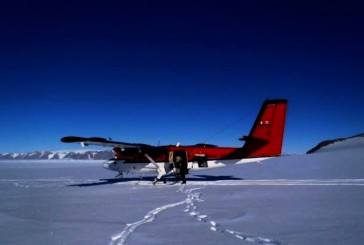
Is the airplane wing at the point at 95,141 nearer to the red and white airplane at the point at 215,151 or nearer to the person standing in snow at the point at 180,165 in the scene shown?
the red and white airplane at the point at 215,151

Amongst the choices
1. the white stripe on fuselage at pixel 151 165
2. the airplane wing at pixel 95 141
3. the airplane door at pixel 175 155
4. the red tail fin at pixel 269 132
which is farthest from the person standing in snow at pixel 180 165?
the red tail fin at pixel 269 132

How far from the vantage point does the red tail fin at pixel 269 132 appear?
21.6 m

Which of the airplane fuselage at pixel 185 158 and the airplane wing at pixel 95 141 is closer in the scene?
the airplane wing at pixel 95 141

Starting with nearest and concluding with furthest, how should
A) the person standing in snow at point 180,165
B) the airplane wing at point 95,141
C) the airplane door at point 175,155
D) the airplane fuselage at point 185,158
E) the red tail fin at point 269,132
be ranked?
the airplane wing at point 95,141 → the red tail fin at point 269,132 → the person standing in snow at point 180,165 → the airplane fuselage at point 185,158 → the airplane door at point 175,155

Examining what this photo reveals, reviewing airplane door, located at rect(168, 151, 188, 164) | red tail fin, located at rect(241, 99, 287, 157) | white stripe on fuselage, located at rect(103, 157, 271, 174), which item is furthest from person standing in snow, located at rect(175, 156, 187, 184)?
red tail fin, located at rect(241, 99, 287, 157)

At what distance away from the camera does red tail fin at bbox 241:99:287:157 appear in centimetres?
2164

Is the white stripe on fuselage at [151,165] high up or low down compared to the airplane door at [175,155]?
down

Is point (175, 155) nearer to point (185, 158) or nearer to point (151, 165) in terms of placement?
point (185, 158)

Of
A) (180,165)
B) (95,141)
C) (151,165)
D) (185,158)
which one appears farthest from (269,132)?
(95,141)

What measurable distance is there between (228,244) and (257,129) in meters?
17.1

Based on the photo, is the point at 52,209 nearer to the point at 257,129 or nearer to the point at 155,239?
the point at 155,239

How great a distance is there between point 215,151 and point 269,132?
398 cm

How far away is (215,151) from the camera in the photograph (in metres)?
22.6

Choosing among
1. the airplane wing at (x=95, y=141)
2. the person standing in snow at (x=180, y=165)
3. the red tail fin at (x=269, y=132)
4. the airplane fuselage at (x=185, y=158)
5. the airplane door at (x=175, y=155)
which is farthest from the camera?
the airplane door at (x=175, y=155)
